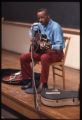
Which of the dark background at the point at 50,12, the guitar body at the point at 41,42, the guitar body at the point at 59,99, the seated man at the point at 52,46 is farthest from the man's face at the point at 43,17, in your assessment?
the dark background at the point at 50,12

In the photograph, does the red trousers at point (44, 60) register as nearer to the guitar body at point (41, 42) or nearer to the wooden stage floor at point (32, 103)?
the guitar body at point (41, 42)

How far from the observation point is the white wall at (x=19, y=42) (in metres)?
3.69

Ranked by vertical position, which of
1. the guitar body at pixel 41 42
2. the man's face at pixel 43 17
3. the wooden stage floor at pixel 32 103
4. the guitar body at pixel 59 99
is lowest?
the wooden stage floor at pixel 32 103

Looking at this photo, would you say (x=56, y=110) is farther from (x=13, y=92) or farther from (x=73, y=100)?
(x=13, y=92)

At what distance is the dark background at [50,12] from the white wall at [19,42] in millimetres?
188

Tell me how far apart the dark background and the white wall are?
0.19m

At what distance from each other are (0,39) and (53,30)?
2.65 m

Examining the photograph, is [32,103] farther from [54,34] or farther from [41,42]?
[54,34]

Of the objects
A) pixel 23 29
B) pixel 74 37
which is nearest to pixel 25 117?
pixel 74 37

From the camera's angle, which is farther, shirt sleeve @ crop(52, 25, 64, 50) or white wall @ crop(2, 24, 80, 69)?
white wall @ crop(2, 24, 80, 69)

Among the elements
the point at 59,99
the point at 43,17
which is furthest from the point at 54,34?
the point at 59,99

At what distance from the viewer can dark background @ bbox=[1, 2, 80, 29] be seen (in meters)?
3.57

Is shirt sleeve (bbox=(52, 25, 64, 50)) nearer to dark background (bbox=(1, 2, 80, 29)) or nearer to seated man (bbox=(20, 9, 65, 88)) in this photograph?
seated man (bbox=(20, 9, 65, 88))

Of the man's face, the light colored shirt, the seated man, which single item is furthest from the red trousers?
the man's face
